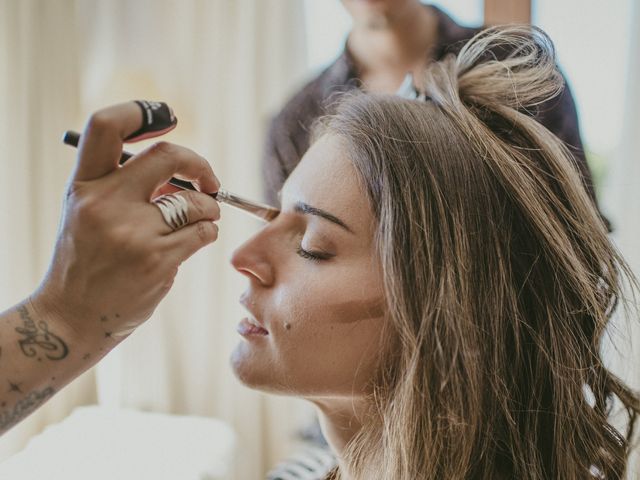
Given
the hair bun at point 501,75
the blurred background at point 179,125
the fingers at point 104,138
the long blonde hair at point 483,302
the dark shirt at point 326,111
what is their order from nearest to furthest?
the fingers at point 104,138 → the long blonde hair at point 483,302 → the hair bun at point 501,75 → the dark shirt at point 326,111 → the blurred background at point 179,125

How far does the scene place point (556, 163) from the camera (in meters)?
0.91

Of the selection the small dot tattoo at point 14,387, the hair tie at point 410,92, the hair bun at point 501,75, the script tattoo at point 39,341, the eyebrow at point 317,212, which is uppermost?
the hair bun at point 501,75

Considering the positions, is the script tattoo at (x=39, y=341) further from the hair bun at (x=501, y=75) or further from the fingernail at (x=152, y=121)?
the hair bun at (x=501, y=75)

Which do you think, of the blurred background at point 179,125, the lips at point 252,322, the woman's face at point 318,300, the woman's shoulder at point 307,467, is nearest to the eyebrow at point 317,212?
the woman's face at point 318,300

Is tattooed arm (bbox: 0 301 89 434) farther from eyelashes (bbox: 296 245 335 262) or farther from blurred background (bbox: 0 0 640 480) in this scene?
blurred background (bbox: 0 0 640 480)

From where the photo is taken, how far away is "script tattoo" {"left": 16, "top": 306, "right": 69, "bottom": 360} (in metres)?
0.63

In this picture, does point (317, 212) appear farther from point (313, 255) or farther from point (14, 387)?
point (14, 387)

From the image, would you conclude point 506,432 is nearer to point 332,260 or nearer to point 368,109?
point 332,260

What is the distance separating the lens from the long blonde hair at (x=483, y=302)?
0.80 m

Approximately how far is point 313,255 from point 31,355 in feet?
1.32

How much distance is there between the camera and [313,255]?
0.86 m

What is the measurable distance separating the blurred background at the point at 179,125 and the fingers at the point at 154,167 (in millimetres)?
1188

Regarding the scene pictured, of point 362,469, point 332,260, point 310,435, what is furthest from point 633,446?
point 310,435

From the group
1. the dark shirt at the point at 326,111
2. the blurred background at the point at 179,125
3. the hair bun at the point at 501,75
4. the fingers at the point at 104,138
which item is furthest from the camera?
the blurred background at the point at 179,125
